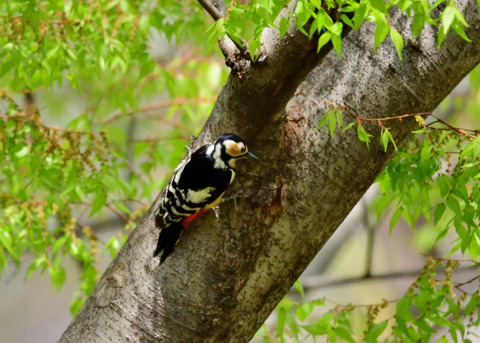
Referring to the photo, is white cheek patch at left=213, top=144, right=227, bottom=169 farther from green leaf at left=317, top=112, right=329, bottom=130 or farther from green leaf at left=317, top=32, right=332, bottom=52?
green leaf at left=317, top=32, right=332, bottom=52

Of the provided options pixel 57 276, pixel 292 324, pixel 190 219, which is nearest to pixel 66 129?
pixel 57 276

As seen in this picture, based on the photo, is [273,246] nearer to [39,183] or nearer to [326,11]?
[326,11]

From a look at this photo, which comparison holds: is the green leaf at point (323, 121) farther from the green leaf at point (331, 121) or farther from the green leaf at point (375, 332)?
the green leaf at point (375, 332)

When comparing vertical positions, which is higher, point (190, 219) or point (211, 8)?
point (211, 8)

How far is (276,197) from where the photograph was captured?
2113 mm

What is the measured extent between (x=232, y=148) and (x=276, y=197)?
238 mm


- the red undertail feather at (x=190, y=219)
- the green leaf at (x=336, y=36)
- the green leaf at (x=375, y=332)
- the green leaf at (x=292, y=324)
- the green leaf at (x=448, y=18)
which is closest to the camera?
the green leaf at (x=448, y=18)

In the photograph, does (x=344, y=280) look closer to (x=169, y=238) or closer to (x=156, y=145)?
(x=156, y=145)

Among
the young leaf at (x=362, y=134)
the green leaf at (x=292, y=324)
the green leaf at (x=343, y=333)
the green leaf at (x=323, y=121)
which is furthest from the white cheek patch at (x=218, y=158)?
the green leaf at (x=292, y=324)

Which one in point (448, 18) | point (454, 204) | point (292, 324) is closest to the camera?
point (448, 18)

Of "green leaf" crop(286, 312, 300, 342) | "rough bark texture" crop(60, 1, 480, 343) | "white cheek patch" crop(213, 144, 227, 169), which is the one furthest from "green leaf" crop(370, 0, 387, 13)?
"green leaf" crop(286, 312, 300, 342)

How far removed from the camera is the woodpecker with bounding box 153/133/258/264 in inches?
85.6

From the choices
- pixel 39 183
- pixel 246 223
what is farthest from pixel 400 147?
pixel 39 183

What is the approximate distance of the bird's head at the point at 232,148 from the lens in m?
2.11
